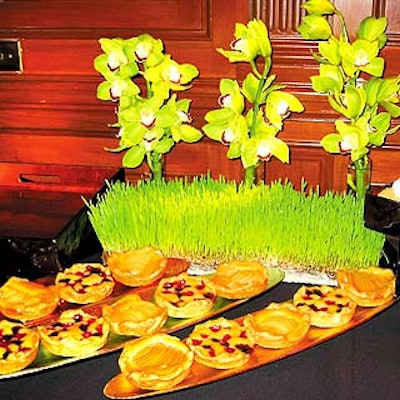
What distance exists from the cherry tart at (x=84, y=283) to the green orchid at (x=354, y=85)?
431 millimetres

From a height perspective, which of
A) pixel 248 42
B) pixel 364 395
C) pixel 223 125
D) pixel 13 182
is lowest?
pixel 364 395

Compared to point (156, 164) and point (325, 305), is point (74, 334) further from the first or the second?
point (156, 164)

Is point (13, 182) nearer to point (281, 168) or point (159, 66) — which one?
point (159, 66)

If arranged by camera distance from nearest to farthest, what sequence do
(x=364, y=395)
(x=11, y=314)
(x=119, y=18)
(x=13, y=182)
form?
(x=364, y=395)
(x=11, y=314)
(x=13, y=182)
(x=119, y=18)

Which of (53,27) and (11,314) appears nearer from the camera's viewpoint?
(11,314)

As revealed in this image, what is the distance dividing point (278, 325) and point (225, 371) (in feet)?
0.37

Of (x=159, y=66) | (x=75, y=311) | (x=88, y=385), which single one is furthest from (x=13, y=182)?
(x=88, y=385)

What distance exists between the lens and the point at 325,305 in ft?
3.66

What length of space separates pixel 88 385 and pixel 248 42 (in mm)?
618

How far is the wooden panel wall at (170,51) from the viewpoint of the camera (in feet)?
5.60

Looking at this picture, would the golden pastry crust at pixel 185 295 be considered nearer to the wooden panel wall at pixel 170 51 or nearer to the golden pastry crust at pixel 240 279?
the golden pastry crust at pixel 240 279

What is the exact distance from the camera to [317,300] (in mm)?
1126

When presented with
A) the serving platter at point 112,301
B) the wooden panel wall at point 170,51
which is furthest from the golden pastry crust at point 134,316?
the wooden panel wall at point 170,51

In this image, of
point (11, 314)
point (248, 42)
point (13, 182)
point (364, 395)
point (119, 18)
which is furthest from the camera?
point (119, 18)
